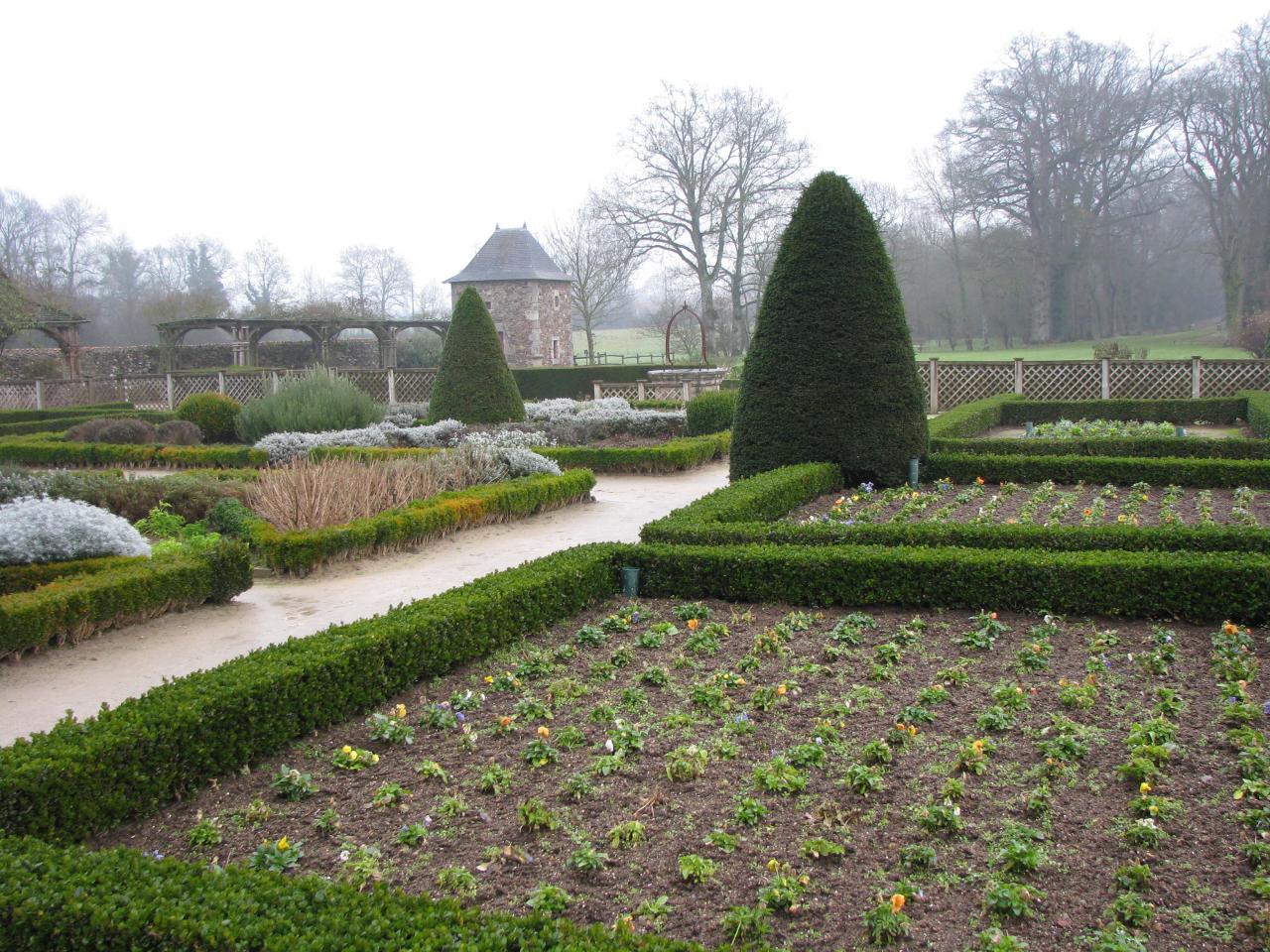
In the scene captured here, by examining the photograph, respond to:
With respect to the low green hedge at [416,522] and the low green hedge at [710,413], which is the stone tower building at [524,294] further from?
the low green hedge at [416,522]

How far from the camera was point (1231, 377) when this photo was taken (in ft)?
63.2

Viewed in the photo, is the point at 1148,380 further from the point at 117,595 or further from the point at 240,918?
the point at 240,918

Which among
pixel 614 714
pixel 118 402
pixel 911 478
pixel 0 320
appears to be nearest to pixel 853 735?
pixel 614 714

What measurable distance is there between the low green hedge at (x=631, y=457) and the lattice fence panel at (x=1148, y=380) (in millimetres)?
10688

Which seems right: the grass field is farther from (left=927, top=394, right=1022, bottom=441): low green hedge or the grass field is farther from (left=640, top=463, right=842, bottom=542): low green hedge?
(left=640, top=463, right=842, bottom=542): low green hedge

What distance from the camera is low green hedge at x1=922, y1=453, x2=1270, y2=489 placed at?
921 cm

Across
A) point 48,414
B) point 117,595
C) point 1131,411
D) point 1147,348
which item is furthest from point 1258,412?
point 48,414

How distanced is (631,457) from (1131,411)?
376 inches

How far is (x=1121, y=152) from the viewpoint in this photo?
1316 inches

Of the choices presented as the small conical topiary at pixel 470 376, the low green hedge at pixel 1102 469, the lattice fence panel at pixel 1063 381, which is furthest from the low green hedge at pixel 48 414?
the lattice fence panel at pixel 1063 381

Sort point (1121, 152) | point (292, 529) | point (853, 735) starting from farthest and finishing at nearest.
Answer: point (1121, 152)
point (292, 529)
point (853, 735)

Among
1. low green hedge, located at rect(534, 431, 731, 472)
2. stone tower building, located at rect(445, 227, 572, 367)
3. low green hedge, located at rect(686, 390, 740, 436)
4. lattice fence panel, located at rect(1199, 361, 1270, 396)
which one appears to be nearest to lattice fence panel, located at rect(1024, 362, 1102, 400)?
lattice fence panel, located at rect(1199, 361, 1270, 396)

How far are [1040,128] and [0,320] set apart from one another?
107 ft

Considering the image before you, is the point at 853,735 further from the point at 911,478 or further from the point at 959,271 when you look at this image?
the point at 959,271
